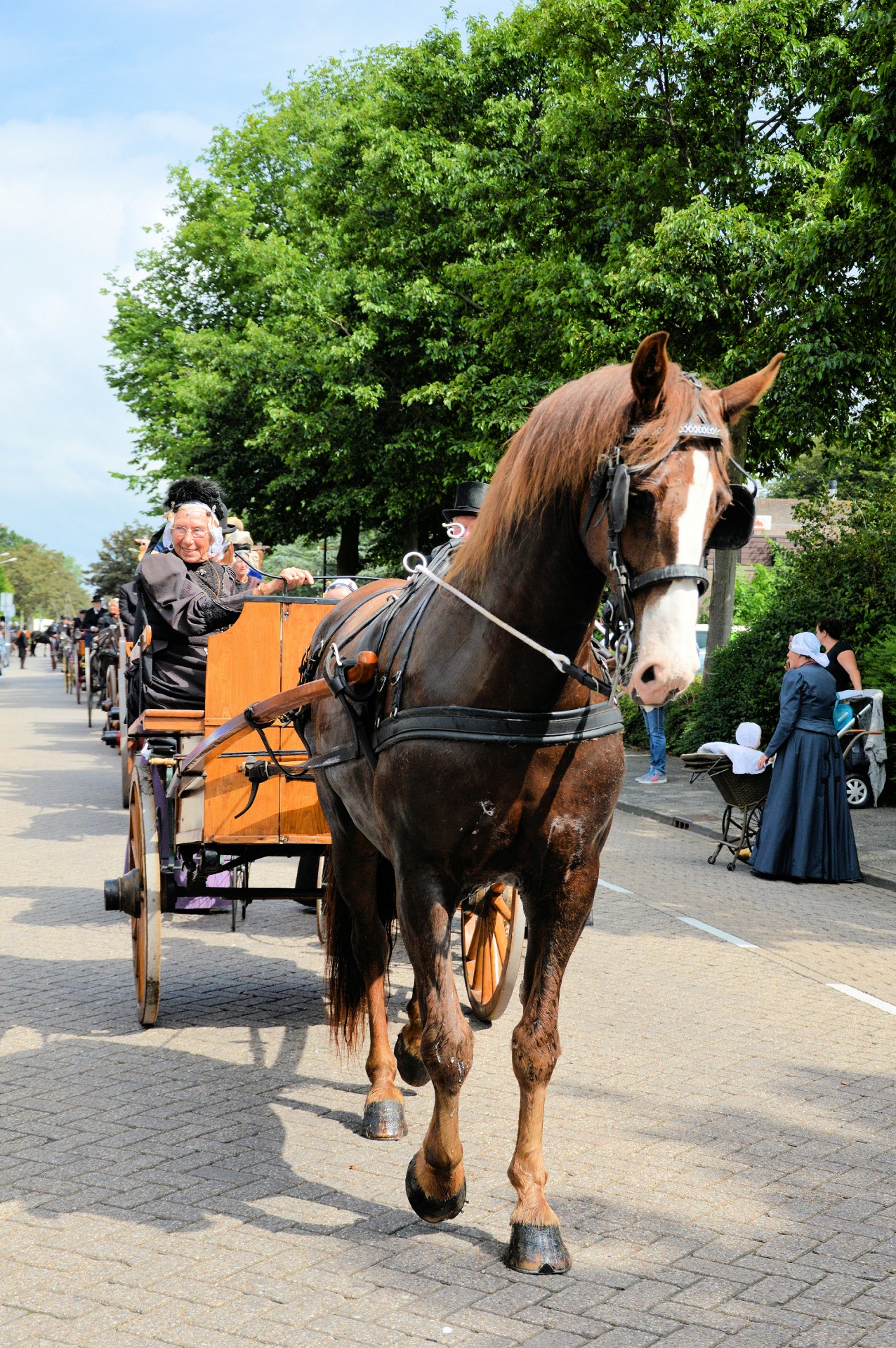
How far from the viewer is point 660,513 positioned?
2930 mm

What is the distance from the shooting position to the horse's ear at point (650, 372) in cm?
286

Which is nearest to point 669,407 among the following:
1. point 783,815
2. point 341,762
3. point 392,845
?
point 392,845

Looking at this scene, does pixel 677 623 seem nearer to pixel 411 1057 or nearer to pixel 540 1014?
pixel 540 1014

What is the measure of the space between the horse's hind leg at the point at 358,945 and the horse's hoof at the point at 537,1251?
51.3 inches

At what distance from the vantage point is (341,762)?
446cm

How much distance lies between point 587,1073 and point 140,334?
33706 mm

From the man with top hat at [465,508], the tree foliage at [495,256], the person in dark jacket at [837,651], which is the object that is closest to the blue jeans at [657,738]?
the person in dark jacket at [837,651]

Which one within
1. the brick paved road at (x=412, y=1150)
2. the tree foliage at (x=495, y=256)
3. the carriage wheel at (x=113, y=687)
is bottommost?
the brick paved road at (x=412, y=1150)

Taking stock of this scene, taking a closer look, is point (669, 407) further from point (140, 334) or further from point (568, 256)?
point (140, 334)

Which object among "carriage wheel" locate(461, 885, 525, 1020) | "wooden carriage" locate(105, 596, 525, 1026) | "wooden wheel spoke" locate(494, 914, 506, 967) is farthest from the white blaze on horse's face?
"wooden wheel spoke" locate(494, 914, 506, 967)

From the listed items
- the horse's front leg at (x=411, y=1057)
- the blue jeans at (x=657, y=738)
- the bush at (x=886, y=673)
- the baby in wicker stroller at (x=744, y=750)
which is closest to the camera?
the horse's front leg at (x=411, y=1057)

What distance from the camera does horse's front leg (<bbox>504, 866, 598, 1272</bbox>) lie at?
3633 mm

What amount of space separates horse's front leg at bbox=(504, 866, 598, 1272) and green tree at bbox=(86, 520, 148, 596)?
46.7m

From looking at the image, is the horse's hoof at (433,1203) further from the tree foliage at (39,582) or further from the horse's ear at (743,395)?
the tree foliage at (39,582)
